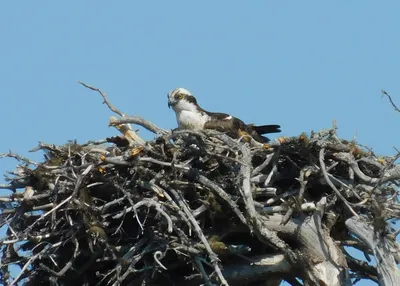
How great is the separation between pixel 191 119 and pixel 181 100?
0.42 m

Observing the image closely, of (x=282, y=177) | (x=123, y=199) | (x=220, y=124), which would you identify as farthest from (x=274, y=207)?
(x=220, y=124)

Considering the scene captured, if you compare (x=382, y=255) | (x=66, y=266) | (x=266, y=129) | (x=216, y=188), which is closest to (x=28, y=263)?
(x=66, y=266)

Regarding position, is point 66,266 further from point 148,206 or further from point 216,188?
point 216,188

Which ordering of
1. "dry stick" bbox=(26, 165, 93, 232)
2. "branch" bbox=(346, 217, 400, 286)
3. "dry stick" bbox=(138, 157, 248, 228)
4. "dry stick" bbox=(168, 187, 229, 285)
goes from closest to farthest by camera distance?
"branch" bbox=(346, 217, 400, 286)
"dry stick" bbox=(168, 187, 229, 285)
"dry stick" bbox=(26, 165, 93, 232)
"dry stick" bbox=(138, 157, 248, 228)

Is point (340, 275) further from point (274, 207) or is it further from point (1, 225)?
point (1, 225)

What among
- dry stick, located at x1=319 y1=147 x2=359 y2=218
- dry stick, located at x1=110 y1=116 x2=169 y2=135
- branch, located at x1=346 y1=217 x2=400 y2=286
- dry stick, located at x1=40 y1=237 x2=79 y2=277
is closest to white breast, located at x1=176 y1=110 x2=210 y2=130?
dry stick, located at x1=110 y1=116 x2=169 y2=135

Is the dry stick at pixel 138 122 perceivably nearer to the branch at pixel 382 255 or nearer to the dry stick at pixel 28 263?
the dry stick at pixel 28 263

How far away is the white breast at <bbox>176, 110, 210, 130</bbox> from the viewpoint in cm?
1313

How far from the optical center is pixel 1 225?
10.5m

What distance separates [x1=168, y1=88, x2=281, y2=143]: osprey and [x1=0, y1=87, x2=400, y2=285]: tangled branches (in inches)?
40.1

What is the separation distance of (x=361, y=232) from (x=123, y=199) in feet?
7.01

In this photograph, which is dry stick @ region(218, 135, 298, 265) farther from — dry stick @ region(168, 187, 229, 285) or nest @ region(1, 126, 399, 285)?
dry stick @ region(168, 187, 229, 285)

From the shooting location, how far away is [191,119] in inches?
523

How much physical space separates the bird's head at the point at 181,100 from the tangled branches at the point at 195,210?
249 centimetres
